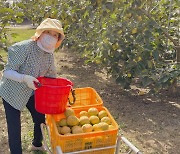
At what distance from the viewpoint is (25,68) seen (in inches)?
100

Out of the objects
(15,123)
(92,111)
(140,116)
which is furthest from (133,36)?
(15,123)

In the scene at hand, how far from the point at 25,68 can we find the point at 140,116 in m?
1.91

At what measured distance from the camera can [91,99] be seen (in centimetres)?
299

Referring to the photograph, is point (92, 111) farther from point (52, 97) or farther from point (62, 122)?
point (52, 97)

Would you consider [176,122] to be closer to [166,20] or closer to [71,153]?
[166,20]

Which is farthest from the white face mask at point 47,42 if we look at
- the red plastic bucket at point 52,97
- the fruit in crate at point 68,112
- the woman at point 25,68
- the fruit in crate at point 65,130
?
the fruit in crate at point 65,130

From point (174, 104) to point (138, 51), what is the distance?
0.88 metres

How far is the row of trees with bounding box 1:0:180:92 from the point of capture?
382 centimetres

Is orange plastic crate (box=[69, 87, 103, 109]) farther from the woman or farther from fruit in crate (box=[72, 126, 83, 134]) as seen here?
fruit in crate (box=[72, 126, 83, 134])

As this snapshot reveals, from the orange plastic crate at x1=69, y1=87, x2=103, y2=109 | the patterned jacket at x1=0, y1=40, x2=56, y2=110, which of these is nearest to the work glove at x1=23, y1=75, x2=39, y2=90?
the patterned jacket at x1=0, y1=40, x2=56, y2=110

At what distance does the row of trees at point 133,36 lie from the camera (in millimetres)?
3820

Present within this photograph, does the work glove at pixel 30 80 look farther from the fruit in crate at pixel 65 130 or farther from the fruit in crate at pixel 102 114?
the fruit in crate at pixel 102 114

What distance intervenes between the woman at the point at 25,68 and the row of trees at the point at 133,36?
49.1 inches

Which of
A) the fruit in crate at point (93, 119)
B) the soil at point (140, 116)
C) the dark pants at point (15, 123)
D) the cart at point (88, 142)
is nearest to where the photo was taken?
the cart at point (88, 142)
